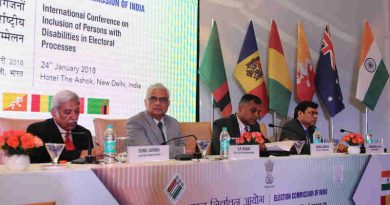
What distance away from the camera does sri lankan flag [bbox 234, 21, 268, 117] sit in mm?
4730

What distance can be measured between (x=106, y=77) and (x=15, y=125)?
115 cm

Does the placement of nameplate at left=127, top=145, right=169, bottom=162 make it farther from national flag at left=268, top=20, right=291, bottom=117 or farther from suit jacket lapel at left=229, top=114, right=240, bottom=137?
national flag at left=268, top=20, right=291, bottom=117

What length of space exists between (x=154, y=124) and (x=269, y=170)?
1.03m

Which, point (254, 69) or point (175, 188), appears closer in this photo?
point (175, 188)

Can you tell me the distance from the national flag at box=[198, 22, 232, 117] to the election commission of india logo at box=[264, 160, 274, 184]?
213cm

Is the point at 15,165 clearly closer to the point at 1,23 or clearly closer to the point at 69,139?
the point at 69,139

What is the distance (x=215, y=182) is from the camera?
217cm

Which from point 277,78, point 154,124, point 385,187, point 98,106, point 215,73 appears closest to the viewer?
point 385,187

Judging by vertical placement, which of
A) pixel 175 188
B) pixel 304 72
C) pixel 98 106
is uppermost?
pixel 304 72

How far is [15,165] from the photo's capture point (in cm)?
167

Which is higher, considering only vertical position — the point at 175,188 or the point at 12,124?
the point at 12,124

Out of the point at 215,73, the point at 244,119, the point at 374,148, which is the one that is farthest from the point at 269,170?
the point at 215,73

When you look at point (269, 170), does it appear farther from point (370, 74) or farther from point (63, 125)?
point (370, 74)

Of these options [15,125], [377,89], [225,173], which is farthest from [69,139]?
[377,89]
